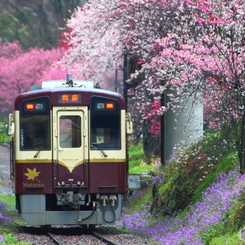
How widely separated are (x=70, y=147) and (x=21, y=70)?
124ft

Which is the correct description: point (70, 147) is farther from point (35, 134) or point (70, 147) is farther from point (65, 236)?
point (65, 236)

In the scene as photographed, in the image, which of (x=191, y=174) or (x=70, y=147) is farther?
(x=191, y=174)

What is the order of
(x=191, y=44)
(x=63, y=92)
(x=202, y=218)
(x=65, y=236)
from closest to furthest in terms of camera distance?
(x=202, y=218) < (x=63, y=92) < (x=65, y=236) < (x=191, y=44)

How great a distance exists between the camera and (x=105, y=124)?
450 inches

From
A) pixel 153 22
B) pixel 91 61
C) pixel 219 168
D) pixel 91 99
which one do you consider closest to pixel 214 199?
pixel 219 168

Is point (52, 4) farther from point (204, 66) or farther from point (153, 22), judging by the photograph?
point (204, 66)

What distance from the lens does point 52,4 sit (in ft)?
164

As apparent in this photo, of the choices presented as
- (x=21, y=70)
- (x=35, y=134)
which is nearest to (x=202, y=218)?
(x=35, y=134)

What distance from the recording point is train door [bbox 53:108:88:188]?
1125cm

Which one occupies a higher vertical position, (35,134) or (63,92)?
(63,92)

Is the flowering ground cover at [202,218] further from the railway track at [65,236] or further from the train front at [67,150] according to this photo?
the train front at [67,150]

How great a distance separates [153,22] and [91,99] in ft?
15.7

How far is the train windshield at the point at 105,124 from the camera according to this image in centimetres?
1139

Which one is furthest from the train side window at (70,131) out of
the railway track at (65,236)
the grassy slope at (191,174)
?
the grassy slope at (191,174)
